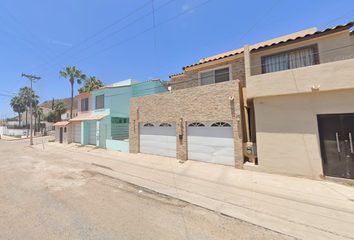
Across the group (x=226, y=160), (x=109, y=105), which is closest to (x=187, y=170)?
(x=226, y=160)

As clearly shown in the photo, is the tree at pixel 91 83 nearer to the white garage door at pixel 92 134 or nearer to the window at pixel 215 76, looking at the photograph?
the white garage door at pixel 92 134

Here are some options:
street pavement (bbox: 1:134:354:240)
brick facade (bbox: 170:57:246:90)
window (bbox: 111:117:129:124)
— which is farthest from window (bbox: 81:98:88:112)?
street pavement (bbox: 1:134:354:240)

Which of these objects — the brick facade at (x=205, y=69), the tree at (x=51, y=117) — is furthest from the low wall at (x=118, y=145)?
the tree at (x=51, y=117)

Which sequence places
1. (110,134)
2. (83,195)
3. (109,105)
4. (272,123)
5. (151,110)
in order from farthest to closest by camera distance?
(109,105)
(110,134)
(151,110)
(272,123)
(83,195)

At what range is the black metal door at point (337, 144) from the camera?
517 centimetres

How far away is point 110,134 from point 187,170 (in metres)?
10.7

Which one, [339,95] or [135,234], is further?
[339,95]

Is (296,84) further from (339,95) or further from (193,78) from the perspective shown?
(193,78)

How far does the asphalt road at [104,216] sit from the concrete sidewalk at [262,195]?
0.46m

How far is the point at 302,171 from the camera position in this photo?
18.9ft

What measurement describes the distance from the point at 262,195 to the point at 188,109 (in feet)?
18.2

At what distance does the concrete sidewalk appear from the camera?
3.23m

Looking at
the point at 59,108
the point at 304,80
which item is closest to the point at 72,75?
the point at 59,108

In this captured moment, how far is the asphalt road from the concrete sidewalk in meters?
0.46
